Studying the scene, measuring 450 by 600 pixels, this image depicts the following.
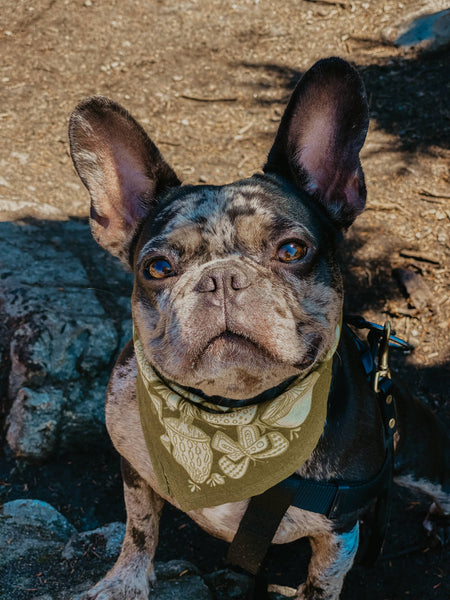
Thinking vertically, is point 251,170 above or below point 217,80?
A: below

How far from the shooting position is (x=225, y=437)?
2480 mm

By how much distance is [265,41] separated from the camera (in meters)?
8.10

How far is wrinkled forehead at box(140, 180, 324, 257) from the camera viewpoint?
2355 mm

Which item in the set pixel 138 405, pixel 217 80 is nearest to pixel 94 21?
Answer: pixel 217 80

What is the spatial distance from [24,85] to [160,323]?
658 centimetres

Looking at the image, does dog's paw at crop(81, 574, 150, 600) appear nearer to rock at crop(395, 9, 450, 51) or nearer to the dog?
the dog

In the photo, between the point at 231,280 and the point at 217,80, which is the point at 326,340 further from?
the point at 217,80

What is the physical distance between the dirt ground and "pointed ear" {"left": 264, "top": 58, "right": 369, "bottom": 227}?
2.37 metres

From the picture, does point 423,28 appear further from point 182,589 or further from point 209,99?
point 182,589

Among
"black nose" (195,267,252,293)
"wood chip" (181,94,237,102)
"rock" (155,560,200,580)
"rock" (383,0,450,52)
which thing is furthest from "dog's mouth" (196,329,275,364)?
"rock" (383,0,450,52)

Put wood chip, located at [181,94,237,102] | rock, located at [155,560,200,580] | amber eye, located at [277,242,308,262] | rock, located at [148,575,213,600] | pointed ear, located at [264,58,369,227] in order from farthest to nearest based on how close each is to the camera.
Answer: wood chip, located at [181,94,237,102], rock, located at [155,560,200,580], rock, located at [148,575,213,600], pointed ear, located at [264,58,369,227], amber eye, located at [277,242,308,262]

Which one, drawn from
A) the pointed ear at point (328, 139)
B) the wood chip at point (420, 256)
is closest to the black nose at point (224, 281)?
the pointed ear at point (328, 139)

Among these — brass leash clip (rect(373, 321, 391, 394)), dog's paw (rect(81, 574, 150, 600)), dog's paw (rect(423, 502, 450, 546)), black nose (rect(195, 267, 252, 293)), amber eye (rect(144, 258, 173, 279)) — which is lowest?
dog's paw (rect(423, 502, 450, 546))

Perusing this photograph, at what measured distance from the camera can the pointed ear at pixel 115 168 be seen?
2584 mm
